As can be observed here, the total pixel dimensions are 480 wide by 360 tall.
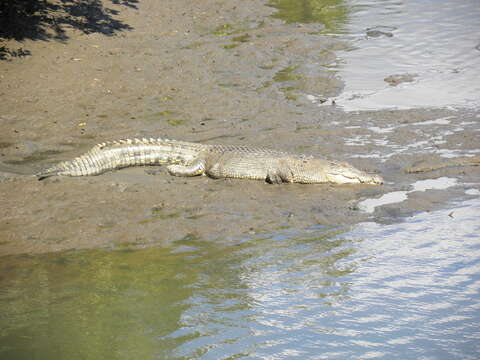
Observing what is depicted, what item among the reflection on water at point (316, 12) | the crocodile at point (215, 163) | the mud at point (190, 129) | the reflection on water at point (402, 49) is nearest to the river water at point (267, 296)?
the mud at point (190, 129)

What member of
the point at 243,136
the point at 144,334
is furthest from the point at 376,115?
the point at 144,334

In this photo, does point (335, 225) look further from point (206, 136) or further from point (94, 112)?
point (94, 112)

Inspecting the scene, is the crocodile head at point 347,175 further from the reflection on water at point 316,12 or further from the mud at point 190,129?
the reflection on water at point 316,12

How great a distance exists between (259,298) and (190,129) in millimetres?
5614

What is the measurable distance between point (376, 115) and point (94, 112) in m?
5.09

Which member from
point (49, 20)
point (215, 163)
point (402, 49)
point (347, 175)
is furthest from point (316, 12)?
point (347, 175)

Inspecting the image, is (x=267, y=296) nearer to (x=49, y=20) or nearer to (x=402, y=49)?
(x=402, y=49)

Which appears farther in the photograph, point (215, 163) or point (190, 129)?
point (190, 129)

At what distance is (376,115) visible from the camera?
11.1m

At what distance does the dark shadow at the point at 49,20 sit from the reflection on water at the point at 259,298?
9432mm

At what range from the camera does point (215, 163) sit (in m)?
8.59

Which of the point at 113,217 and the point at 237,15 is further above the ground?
the point at 237,15

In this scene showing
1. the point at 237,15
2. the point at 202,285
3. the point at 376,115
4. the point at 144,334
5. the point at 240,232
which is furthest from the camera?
the point at 237,15

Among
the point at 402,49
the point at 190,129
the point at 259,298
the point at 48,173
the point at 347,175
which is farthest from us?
the point at 402,49
